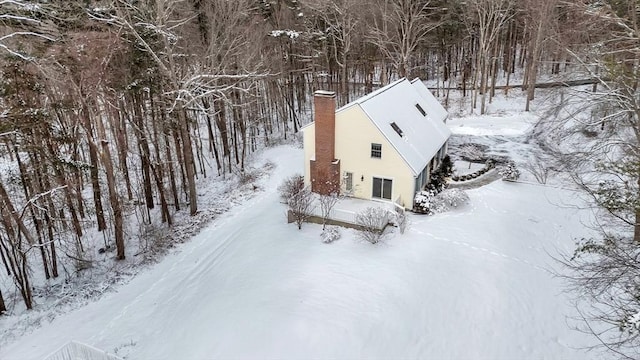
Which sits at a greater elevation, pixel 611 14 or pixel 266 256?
pixel 611 14

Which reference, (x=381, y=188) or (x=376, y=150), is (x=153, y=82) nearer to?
(x=376, y=150)

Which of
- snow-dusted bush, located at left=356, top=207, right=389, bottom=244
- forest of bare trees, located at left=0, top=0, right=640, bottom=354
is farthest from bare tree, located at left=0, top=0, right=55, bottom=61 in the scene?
snow-dusted bush, located at left=356, top=207, right=389, bottom=244

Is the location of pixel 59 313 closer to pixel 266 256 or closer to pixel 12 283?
pixel 12 283

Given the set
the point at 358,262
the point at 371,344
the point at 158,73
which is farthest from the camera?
the point at 158,73

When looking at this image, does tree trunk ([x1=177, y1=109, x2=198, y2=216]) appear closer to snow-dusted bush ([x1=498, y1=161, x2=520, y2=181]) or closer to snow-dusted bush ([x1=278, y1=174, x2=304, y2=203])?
snow-dusted bush ([x1=278, y1=174, x2=304, y2=203])

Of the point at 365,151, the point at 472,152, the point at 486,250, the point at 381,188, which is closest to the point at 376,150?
the point at 365,151

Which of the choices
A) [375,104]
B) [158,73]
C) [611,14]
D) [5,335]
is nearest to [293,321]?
[5,335]
